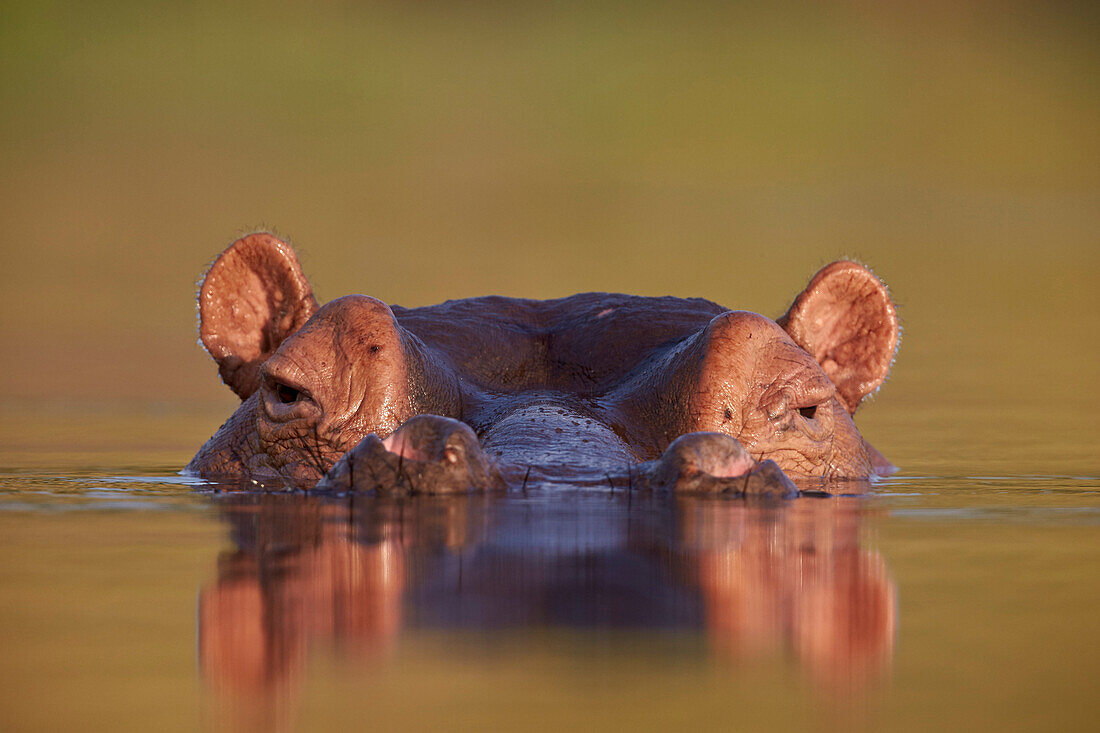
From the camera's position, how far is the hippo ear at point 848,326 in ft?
22.9

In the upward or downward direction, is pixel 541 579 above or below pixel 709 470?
below

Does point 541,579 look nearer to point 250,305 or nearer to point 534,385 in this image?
point 534,385

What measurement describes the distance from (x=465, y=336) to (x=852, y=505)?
2254 mm

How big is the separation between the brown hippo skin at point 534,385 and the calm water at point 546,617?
192 millimetres

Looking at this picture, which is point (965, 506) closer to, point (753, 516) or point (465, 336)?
point (753, 516)

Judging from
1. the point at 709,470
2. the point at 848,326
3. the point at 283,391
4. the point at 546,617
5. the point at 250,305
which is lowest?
the point at 546,617

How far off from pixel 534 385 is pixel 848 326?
5.56 feet

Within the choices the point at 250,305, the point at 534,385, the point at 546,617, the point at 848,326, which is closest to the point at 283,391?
the point at 534,385

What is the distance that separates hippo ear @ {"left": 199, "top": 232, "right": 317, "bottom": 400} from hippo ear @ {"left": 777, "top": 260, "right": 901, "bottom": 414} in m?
2.37

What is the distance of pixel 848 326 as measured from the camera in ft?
23.6

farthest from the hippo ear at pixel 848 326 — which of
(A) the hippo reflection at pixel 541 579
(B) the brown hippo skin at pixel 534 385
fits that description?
(A) the hippo reflection at pixel 541 579

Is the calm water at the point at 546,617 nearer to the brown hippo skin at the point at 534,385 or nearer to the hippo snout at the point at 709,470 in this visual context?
the hippo snout at the point at 709,470

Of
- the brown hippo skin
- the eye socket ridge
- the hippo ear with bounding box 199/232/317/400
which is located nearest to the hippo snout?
the brown hippo skin

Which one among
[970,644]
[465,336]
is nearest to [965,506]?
[465,336]
